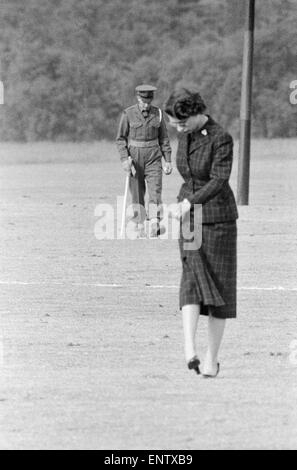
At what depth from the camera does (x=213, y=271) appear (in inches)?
349

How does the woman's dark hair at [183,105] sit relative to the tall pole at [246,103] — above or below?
above

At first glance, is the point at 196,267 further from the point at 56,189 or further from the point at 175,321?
the point at 56,189

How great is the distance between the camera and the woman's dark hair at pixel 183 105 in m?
8.69

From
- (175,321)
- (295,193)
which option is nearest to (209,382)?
(175,321)

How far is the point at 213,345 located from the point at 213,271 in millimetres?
428

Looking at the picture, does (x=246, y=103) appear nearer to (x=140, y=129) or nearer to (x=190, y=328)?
(x=140, y=129)

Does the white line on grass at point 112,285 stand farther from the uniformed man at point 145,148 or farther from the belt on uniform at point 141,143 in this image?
the belt on uniform at point 141,143

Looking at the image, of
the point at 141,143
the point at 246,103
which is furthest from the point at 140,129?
the point at 246,103

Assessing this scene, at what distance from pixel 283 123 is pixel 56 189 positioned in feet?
95.4

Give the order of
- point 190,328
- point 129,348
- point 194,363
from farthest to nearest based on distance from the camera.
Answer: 1. point 129,348
2. point 190,328
3. point 194,363

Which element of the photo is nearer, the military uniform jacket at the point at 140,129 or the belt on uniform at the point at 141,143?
the military uniform jacket at the point at 140,129

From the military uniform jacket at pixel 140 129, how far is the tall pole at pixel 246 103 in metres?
5.46

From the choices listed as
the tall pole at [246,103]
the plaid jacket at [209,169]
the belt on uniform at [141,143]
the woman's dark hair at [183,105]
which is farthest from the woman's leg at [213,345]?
the tall pole at [246,103]

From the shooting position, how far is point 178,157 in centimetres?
898
